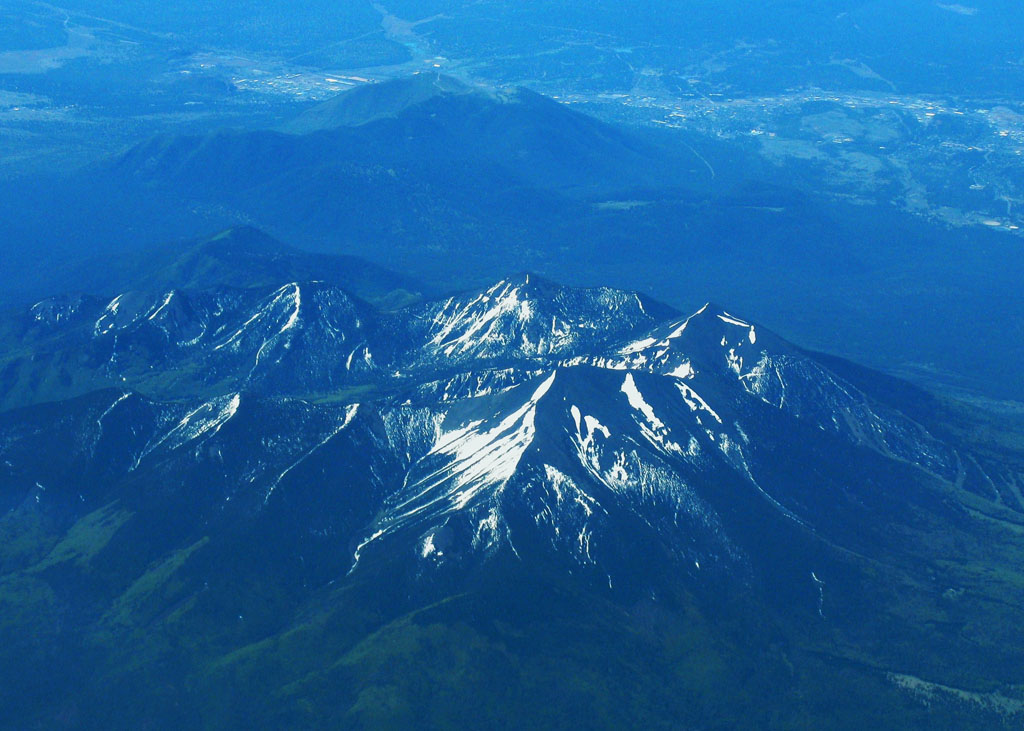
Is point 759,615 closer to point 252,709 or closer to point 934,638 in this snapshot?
point 934,638

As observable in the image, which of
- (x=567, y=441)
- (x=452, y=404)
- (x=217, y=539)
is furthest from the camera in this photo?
(x=452, y=404)

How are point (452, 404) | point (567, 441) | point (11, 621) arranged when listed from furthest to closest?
point (452, 404)
point (567, 441)
point (11, 621)

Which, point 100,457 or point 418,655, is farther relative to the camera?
point 100,457

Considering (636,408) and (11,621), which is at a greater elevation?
(636,408)

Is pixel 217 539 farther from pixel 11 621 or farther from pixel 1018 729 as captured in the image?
pixel 1018 729

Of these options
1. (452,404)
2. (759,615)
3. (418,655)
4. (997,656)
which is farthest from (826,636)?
(452,404)

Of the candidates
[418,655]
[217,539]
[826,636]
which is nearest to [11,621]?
[217,539]
